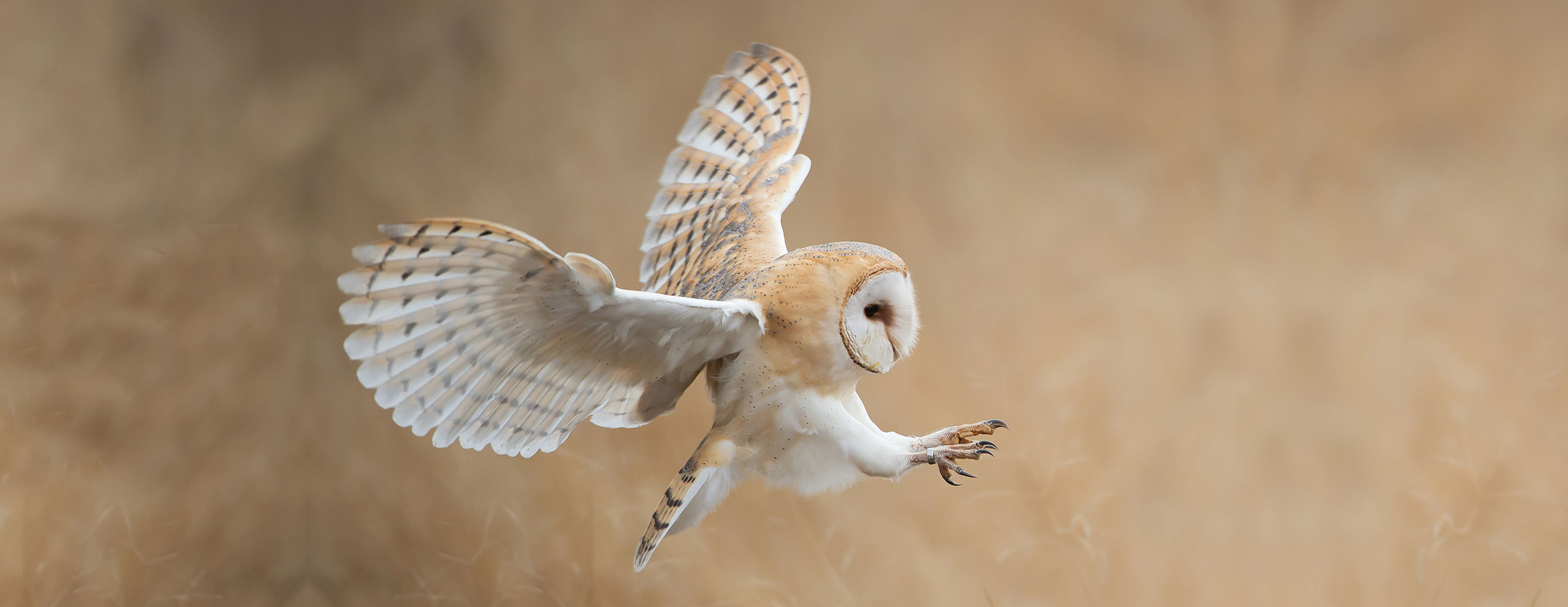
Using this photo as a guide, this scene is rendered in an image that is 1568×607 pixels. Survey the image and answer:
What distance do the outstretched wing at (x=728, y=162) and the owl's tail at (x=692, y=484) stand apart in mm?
352

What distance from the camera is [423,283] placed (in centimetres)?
103

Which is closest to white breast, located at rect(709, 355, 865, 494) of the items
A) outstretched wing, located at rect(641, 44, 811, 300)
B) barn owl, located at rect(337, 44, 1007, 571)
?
barn owl, located at rect(337, 44, 1007, 571)

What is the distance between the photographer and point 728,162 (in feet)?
5.46

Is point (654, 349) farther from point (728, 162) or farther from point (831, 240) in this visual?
point (831, 240)

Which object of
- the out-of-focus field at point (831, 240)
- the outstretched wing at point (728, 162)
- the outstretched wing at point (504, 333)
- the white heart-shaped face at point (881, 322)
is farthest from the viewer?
the out-of-focus field at point (831, 240)

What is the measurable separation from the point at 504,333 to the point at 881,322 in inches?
16.7

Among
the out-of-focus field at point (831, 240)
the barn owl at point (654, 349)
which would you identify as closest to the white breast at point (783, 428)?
the barn owl at point (654, 349)

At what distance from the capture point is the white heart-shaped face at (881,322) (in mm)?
1194

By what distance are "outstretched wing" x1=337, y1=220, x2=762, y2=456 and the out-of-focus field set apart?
1.38 m

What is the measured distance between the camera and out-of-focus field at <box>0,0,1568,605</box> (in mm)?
2314

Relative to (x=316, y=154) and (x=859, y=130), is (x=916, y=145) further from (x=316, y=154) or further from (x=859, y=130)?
(x=316, y=154)

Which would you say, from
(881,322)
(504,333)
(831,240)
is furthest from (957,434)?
(831,240)

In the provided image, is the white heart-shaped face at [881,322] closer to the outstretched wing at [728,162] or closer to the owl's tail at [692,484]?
the owl's tail at [692,484]

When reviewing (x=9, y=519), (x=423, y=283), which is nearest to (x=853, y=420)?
(x=423, y=283)
